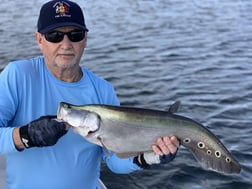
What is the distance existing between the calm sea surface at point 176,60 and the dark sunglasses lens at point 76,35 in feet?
15.5

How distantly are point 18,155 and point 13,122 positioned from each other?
32 centimetres

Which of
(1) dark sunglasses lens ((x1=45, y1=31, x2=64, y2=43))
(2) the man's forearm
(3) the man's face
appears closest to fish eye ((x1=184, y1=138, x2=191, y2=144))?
(3) the man's face

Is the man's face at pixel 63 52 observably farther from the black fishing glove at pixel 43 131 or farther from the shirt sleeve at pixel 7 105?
the black fishing glove at pixel 43 131

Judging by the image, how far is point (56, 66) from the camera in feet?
15.0

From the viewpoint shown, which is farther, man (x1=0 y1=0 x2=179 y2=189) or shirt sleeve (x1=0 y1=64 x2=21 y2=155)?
man (x1=0 y1=0 x2=179 y2=189)

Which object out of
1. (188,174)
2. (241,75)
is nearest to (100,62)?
(241,75)

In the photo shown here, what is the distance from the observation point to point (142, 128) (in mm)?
4137

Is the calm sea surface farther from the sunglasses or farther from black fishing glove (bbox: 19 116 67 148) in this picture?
black fishing glove (bbox: 19 116 67 148)

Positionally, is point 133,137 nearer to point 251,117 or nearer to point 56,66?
point 56,66

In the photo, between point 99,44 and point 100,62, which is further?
point 99,44

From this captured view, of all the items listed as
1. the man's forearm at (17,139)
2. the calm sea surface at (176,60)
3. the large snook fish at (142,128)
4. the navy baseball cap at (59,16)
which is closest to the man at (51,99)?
the navy baseball cap at (59,16)

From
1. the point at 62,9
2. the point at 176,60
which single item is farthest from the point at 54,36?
the point at 176,60

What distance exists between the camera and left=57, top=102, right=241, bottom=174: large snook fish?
4043 millimetres

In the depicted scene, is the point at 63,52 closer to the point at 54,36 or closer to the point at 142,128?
the point at 54,36
